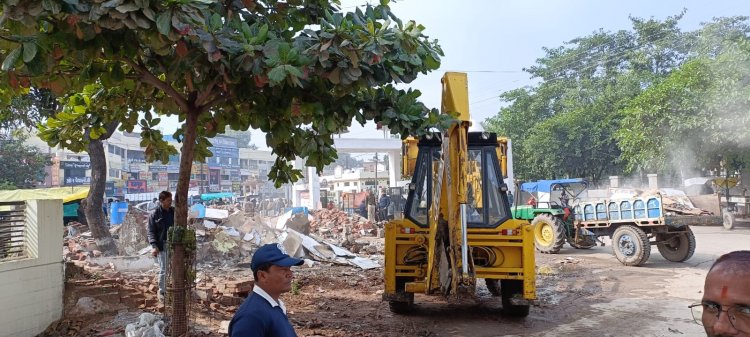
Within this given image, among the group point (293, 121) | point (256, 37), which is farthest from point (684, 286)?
point (256, 37)

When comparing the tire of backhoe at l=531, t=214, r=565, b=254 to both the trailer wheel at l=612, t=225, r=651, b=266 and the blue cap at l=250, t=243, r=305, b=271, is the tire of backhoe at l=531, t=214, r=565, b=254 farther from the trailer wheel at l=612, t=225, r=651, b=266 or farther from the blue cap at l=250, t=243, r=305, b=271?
the blue cap at l=250, t=243, r=305, b=271

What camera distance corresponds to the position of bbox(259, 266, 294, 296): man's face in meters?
2.82

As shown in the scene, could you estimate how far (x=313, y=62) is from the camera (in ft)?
14.1

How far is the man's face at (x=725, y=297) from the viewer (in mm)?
1525

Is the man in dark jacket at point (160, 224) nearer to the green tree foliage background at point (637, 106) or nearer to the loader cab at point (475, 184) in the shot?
the loader cab at point (475, 184)

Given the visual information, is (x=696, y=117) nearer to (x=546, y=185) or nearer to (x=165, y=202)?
(x=546, y=185)

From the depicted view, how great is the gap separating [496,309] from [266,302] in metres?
6.35

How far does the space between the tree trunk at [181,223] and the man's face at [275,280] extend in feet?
9.54

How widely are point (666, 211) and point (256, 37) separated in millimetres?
11771

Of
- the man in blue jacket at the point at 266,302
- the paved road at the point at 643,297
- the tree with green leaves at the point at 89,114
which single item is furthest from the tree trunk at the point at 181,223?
the paved road at the point at 643,297

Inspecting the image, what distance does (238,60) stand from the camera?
13.6 ft

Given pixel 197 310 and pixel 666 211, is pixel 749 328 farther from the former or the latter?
pixel 666 211

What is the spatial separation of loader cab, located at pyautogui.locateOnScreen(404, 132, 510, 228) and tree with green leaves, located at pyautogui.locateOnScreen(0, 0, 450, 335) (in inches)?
96.7

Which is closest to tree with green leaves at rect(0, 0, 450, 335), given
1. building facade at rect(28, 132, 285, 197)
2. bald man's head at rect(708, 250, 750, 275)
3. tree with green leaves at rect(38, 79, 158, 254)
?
tree with green leaves at rect(38, 79, 158, 254)
